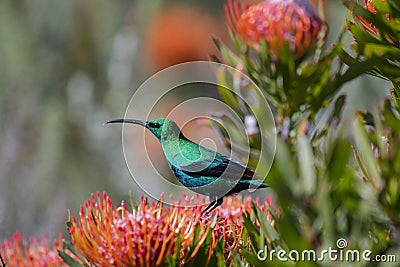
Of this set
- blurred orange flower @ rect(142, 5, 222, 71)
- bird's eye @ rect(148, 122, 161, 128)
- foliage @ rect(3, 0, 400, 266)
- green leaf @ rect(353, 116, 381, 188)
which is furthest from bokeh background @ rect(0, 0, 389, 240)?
green leaf @ rect(353, 116, 381, 188)

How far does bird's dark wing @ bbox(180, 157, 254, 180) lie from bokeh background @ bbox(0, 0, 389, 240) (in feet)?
7.35

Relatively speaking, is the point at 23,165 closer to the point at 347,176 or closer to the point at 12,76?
the point at 12,76

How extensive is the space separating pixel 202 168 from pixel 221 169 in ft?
0.12

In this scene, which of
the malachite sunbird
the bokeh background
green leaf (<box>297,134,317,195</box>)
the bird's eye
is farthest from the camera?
the bokeh background

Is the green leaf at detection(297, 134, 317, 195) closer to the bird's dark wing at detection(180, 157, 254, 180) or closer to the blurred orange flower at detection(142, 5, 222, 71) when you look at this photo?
the bird's dark wing at detection(180, 157, 254, 180)

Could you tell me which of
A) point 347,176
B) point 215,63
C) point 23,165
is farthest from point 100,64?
point 347,176

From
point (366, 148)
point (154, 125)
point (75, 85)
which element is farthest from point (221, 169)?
point (75, 85)

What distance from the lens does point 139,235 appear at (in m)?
0.64

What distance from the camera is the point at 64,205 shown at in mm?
3453

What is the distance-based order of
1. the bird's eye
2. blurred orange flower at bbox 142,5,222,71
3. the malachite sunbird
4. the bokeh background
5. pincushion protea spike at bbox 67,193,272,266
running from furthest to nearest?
blurred orange flower at bbox 142,5,222,71 < the bokeh background < the bird's eye < the malachite sunbird < pincushion protea spike at bbox 67,193,272,266

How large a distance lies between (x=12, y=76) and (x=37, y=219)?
1187 mm

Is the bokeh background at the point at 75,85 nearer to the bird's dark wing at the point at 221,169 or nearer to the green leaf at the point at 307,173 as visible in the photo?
the bird's dark wing at the point at 221,169

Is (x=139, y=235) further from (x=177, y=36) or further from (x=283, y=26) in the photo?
(x=177, y=36)

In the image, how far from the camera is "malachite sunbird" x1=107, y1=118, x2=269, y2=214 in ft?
2.45
